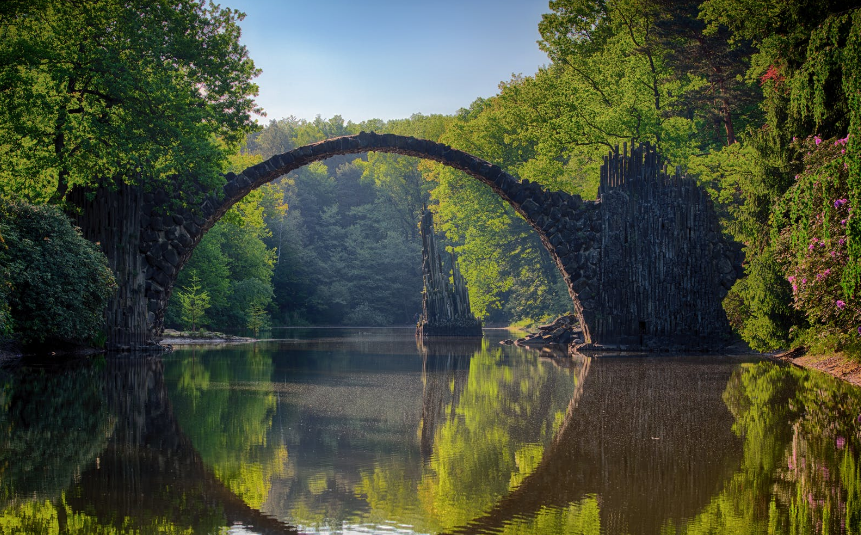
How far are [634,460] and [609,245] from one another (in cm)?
1472

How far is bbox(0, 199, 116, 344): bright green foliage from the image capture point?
51.7 ft

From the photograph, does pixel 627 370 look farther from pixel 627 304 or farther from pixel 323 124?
pixel 323 124

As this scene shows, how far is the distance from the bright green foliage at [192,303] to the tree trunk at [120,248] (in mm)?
10123

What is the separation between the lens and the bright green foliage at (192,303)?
1200 inches

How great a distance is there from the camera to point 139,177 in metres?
19.7

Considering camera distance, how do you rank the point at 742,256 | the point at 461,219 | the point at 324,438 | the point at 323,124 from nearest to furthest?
the point at 324,438 < the point at 742,256 < the point at 461,219 < the point at 323,124

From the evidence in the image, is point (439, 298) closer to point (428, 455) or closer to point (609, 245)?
point (609, 245)

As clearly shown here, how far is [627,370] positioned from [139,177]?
11786 mm

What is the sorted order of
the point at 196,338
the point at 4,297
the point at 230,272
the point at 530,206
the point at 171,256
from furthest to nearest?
1. the point at 230,272
2. the point at 196,338
3. the point at 530,206
4. the point at 171,256
5. the point at 4,297

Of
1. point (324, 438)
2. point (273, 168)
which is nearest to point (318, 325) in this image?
point (273, 168)

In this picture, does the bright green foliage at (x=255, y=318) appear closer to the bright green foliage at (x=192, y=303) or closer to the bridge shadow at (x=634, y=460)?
the bright green foliage at (x=192, y=303)

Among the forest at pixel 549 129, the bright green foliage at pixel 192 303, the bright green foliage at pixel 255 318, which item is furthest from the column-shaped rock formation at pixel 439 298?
the bright green foliage at pixel 255 318

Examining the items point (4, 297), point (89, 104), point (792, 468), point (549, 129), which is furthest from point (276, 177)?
point (792, 468)

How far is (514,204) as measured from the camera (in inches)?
878
